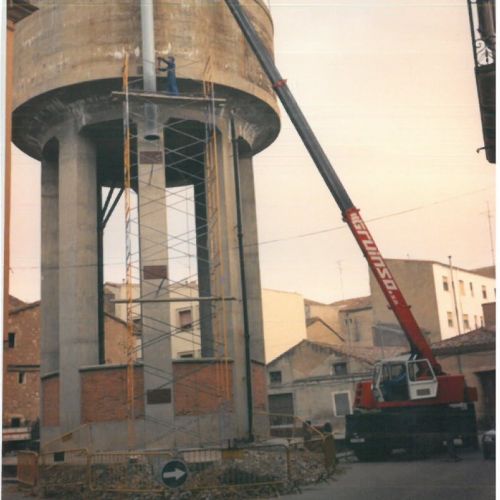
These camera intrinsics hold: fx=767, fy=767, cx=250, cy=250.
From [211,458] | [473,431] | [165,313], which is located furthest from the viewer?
[165,313]

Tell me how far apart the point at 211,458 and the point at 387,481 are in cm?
409

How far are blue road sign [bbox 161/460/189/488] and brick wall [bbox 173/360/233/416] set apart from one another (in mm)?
6854

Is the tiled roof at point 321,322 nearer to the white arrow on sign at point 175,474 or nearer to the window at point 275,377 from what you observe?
the window at point 275,377

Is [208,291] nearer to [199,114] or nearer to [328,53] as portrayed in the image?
[199,114]

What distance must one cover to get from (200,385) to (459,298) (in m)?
12.9

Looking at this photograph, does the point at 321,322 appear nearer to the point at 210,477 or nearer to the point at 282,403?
the point at 282,403

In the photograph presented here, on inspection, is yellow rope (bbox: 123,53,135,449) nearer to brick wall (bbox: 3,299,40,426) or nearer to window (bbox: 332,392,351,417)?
brick wall (bbox: 3,299,40,426)

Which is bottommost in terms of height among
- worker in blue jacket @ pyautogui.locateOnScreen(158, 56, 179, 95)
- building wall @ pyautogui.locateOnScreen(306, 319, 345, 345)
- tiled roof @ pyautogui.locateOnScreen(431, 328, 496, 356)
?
tiled roof @ pyautogui.locateOnScreen(431, 328, 496, 356)

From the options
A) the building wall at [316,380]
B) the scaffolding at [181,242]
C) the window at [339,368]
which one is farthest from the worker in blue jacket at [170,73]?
the window at [339,368]

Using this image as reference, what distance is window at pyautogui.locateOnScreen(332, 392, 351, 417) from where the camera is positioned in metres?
34.9

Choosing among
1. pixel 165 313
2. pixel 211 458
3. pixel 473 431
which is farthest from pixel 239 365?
pixel 473 431

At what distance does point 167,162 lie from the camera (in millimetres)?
23484

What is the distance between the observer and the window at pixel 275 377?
3750cm

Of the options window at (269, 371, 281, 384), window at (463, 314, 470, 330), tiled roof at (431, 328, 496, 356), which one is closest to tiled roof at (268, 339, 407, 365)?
window at (269, 371, 281, 384)
